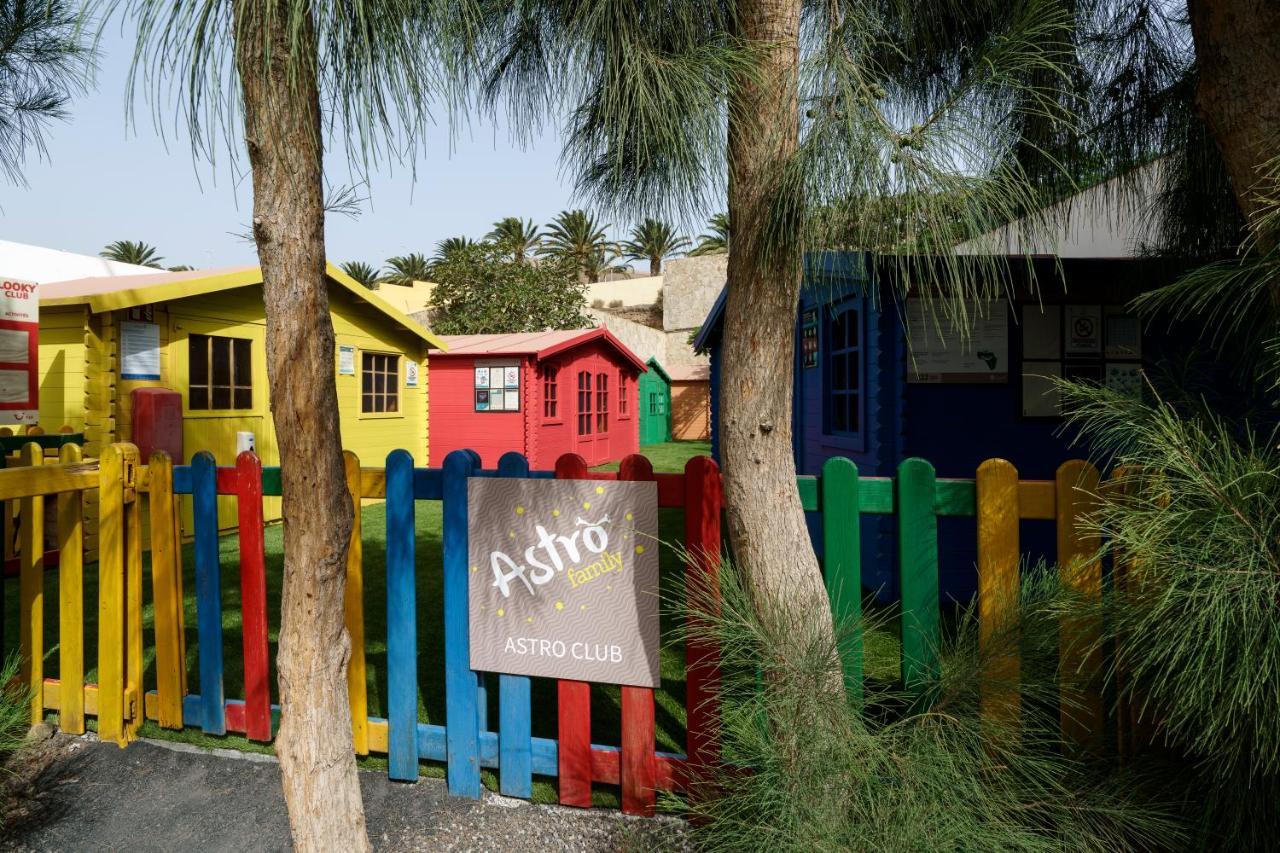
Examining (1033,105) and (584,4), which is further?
(1033,105)

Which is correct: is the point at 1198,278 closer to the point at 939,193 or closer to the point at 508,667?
the point at 939,193

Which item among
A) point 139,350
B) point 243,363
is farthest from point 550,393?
point 139,350

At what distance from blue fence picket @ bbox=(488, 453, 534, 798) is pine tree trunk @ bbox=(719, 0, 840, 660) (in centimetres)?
86

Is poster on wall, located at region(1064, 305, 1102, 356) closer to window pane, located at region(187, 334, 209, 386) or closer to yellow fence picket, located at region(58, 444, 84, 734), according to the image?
yellow fence picket, located at region(58, 444, 84, 734)

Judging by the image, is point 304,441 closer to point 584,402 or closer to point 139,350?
point 139,350

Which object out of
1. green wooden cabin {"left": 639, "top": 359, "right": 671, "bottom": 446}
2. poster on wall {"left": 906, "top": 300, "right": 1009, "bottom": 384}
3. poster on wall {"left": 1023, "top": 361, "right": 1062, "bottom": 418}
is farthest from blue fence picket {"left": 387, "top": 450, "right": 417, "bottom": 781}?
green wooden cabin {"left": 639, "top": 359, "right": 671, "bottom": 446}

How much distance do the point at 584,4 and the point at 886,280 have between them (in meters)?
3.48

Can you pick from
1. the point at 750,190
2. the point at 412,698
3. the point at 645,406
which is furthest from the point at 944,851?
the point at 645,406

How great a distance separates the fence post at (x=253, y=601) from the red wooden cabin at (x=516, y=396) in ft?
35.3

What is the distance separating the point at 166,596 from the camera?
9.78ft

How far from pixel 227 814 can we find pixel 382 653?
1667 mm

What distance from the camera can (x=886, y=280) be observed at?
504 cm

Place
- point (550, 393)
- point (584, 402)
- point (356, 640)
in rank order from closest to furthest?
1. point (356, 640)
2. point (550, 393)
3. point (584, 402)

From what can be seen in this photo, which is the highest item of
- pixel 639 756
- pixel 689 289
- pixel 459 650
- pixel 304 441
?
pixel 689 289
